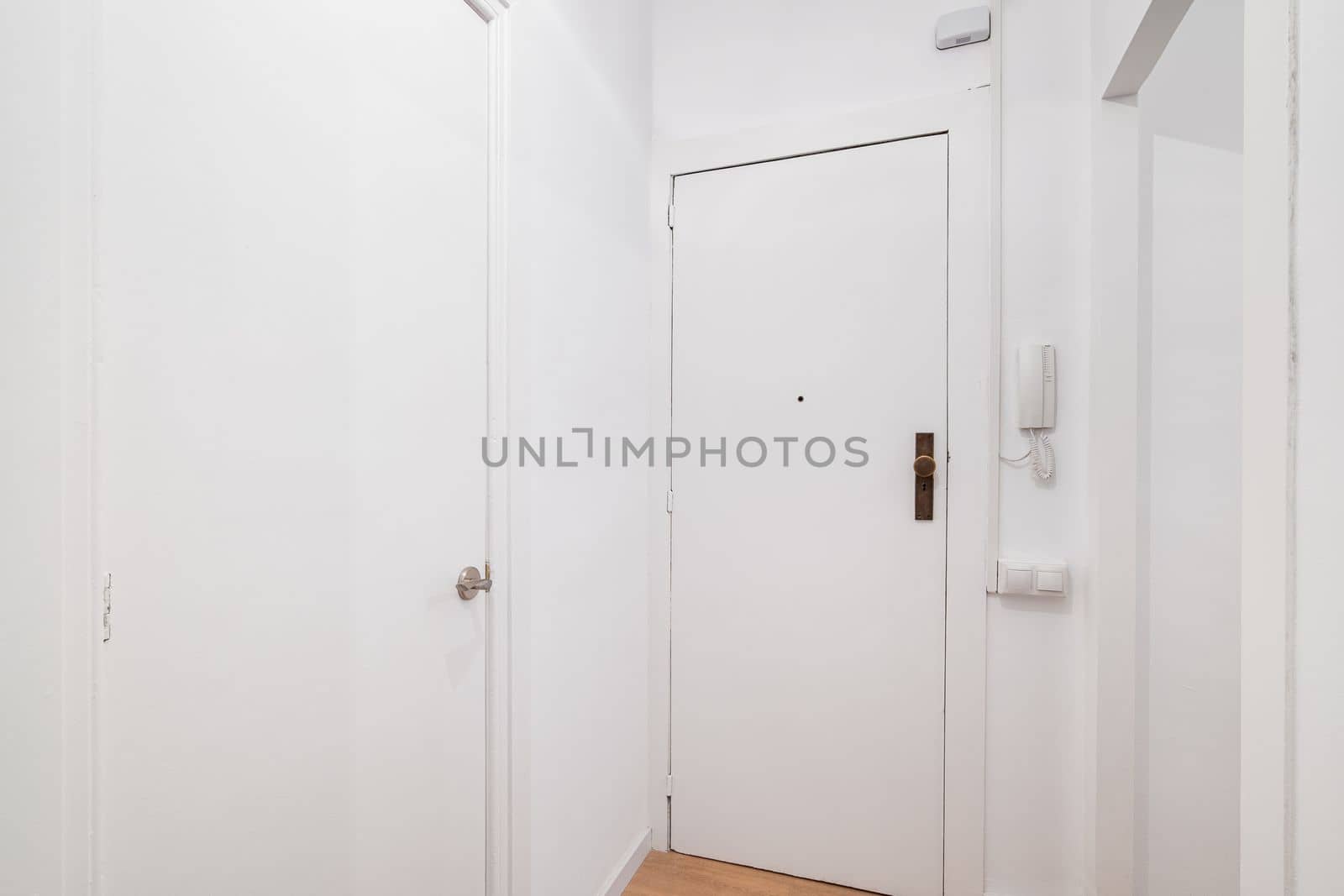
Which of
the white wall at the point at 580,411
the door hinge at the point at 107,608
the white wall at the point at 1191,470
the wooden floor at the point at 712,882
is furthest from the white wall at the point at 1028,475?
the door hinge at the point at 107,608

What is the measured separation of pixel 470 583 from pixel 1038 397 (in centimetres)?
146

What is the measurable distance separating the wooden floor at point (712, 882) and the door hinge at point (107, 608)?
5.34 feet

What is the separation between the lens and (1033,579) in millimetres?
1545

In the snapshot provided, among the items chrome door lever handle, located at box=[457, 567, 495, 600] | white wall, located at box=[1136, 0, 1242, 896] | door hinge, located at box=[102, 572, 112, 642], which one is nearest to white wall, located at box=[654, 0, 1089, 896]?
white wall, located at box=[1136, 0, 1242, 896]

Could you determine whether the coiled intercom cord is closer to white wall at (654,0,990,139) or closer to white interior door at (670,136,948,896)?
white interior door at (670,136,948,896)

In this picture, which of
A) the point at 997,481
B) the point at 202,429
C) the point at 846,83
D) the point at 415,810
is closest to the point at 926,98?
the point at 846,83

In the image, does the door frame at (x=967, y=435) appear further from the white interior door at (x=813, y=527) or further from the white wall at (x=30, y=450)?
the white wall at (x=30, y=450)

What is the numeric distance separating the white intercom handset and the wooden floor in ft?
4.40

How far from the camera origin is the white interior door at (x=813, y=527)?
1.66 metres

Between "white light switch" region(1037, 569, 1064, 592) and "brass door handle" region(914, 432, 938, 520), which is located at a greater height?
"brass door handle" region(914, 432, 938, 520)

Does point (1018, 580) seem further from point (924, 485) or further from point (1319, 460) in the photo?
point (1319, 460)

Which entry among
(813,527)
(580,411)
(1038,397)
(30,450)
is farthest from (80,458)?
(1038,397)

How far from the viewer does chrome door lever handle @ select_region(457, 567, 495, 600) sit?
113 cm

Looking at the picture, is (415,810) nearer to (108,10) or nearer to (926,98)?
(108,10)
